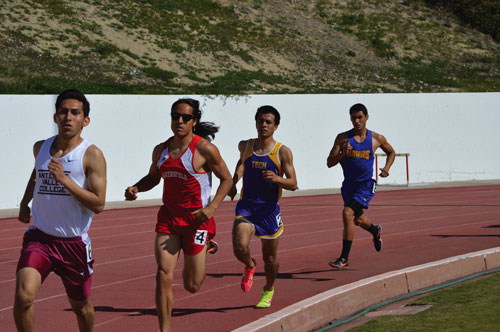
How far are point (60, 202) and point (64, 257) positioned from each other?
0.36m

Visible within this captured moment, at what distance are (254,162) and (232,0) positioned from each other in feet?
117

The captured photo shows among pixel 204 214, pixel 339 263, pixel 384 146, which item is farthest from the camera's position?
pixel 384 146

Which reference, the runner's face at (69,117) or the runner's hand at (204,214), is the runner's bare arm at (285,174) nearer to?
the runner's hand at (204,214)

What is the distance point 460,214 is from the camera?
17.0 m

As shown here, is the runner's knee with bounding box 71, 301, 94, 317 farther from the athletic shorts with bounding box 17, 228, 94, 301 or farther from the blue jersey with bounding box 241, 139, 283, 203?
the blue jersey with bounding box 241, 139, 283, 203

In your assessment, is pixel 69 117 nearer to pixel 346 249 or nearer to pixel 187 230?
pixel 187 230

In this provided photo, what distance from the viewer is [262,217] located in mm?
7785

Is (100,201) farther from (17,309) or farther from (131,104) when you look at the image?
(131,104)

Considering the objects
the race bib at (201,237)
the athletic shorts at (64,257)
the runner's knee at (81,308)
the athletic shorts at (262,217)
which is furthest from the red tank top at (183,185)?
the athletic shorts at (262,217)

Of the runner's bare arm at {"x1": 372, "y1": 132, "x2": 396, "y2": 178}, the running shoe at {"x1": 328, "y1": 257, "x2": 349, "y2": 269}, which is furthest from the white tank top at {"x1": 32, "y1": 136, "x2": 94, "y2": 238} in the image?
the runner's bare arm at {"x1": 372, "y1": 132, "x2": 396, "y2": 178}

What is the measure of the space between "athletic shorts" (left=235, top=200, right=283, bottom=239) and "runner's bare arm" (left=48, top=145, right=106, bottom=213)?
2520 mm

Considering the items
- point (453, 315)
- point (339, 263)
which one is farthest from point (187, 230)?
point (339, 263)

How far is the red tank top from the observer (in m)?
6.44

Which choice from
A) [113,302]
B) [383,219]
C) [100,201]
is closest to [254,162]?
[113,302]
